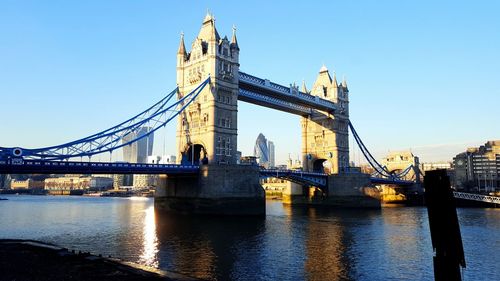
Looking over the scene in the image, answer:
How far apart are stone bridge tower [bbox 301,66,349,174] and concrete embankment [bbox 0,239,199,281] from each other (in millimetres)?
73142

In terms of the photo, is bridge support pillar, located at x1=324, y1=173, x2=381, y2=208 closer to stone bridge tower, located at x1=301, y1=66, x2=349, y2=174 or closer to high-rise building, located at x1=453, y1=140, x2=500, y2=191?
stone bridge tower, located at x1=301, y1=66, x2=349, y2=174

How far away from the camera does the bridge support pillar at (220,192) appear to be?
5534cm

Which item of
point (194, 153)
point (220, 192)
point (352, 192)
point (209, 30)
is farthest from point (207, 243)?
point (352, 192)

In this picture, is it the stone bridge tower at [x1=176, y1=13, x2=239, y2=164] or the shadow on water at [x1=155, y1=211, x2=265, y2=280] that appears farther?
the stone bridge tower at [x1=176, y1=13, x2=239, y2=164]

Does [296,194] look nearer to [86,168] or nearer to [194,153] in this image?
[194,153]

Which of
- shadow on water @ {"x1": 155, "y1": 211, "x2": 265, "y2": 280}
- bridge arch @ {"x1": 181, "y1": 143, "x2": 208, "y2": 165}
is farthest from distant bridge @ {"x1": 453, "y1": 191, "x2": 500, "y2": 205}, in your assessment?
bridge arch @ {"x1": 181, "y1": 143, "x2": 208, "y2": 165}

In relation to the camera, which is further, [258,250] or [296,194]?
[296,194]

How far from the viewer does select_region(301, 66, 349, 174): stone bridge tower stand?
89750mm

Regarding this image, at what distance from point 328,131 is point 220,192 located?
143 feet

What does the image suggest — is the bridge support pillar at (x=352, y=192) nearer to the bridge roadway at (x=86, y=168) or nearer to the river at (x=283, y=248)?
the bridge roadway at (x=86, y=168)

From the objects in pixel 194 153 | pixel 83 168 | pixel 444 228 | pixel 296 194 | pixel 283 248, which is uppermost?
pixel 194 153

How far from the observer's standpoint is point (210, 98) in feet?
202

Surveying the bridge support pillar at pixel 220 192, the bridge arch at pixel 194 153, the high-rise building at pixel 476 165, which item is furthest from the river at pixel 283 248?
the high-rise building at pixel 476 165

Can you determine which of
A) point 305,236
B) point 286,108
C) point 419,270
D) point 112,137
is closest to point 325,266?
point 419,270
